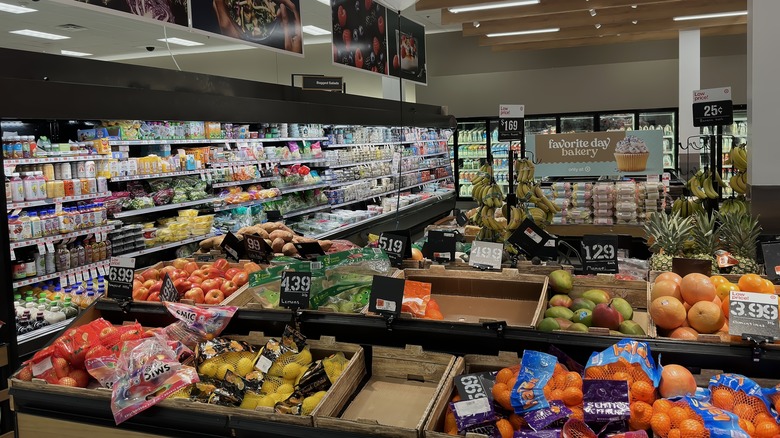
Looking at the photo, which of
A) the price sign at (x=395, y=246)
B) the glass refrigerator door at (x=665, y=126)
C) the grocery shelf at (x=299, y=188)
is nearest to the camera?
the price sign at (x=395, y=246)

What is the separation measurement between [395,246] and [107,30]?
9.48 m

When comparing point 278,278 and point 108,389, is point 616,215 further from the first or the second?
point 108,389

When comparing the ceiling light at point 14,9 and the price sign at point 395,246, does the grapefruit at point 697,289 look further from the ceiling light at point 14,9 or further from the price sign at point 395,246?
the ceiling light at point 14,9

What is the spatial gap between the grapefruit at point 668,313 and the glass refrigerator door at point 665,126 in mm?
10208

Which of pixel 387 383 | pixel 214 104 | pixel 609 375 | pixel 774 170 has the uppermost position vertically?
pixel 214 104

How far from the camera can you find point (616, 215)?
683cm

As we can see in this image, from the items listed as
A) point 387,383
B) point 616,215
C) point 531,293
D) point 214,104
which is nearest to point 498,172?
point 616,215

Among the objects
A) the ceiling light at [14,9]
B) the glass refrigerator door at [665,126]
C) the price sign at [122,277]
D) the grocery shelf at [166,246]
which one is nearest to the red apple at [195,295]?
the price sign at [122,277]

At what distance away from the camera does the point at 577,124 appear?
12.9m

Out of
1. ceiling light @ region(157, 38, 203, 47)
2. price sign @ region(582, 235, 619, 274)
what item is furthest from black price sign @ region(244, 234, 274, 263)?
ceiling light @ region(157, 38, 203, 47)

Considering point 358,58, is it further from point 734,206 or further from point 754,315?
point 754,315

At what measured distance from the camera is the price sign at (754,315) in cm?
199

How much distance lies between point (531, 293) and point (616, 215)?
13.9 ft

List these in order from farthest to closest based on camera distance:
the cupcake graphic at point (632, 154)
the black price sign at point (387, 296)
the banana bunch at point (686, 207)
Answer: the cupcake graphic at point (632, 154) < the banana bunch at point (686, 207) < the black price sign at point (387, 296)
